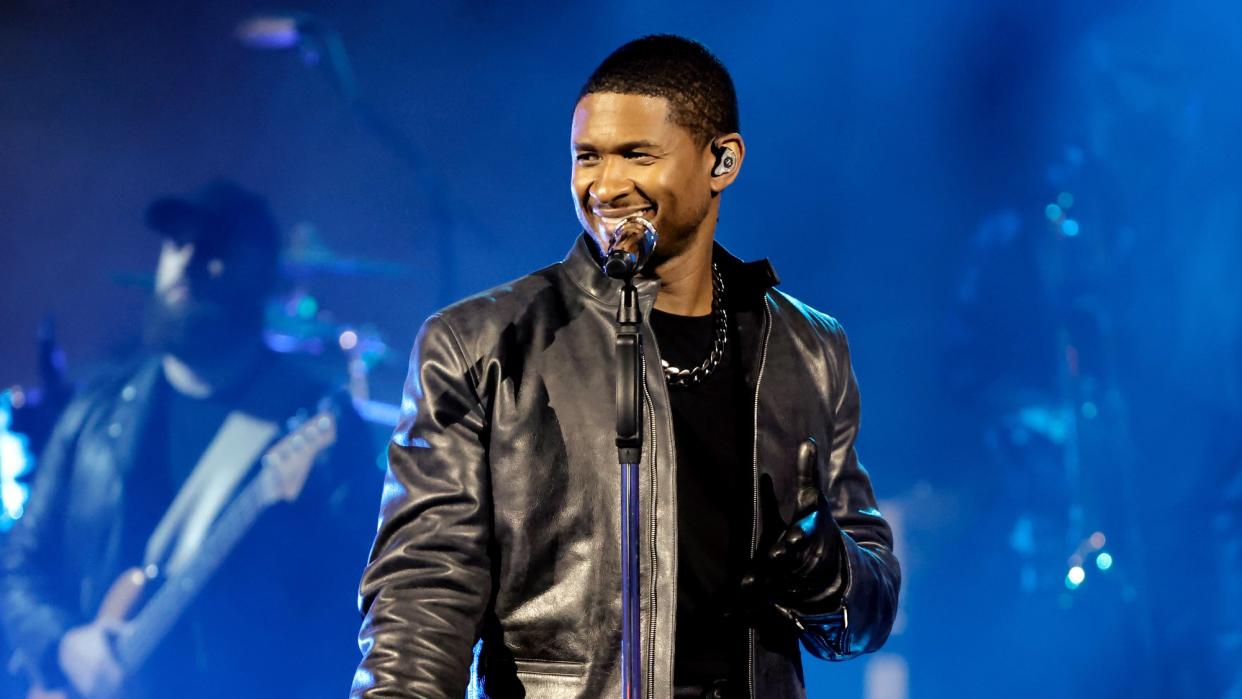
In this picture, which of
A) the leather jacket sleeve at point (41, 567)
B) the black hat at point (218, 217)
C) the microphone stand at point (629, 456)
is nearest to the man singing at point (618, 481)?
the microphone stand at point (629, 456)

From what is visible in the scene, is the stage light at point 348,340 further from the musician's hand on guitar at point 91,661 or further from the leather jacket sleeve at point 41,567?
the musician's hand on guitar at point 91,661

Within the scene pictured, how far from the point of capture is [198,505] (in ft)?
13.5

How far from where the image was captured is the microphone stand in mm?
1363

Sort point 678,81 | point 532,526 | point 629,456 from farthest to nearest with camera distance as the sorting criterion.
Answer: point 678,81, point 532,526, point 629,456

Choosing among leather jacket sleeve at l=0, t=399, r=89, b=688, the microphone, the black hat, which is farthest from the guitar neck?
the microphone

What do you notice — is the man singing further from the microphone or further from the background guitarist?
the background guitarist

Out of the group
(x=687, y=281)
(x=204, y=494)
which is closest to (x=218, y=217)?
(x=204, y=494)

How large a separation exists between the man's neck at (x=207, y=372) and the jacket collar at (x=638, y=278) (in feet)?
8.00

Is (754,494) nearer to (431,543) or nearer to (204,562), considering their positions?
(431,543)

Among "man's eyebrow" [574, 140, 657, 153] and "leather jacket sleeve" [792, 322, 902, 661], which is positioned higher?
"man's eyebrow" [574, 140, 657, 153]

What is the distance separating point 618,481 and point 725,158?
649 mm

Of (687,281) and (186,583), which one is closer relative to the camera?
(687,281)

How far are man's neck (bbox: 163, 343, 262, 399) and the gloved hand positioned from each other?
2.73 meters

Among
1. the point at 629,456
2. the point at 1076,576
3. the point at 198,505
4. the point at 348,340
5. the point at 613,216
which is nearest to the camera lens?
the point at 629,456
